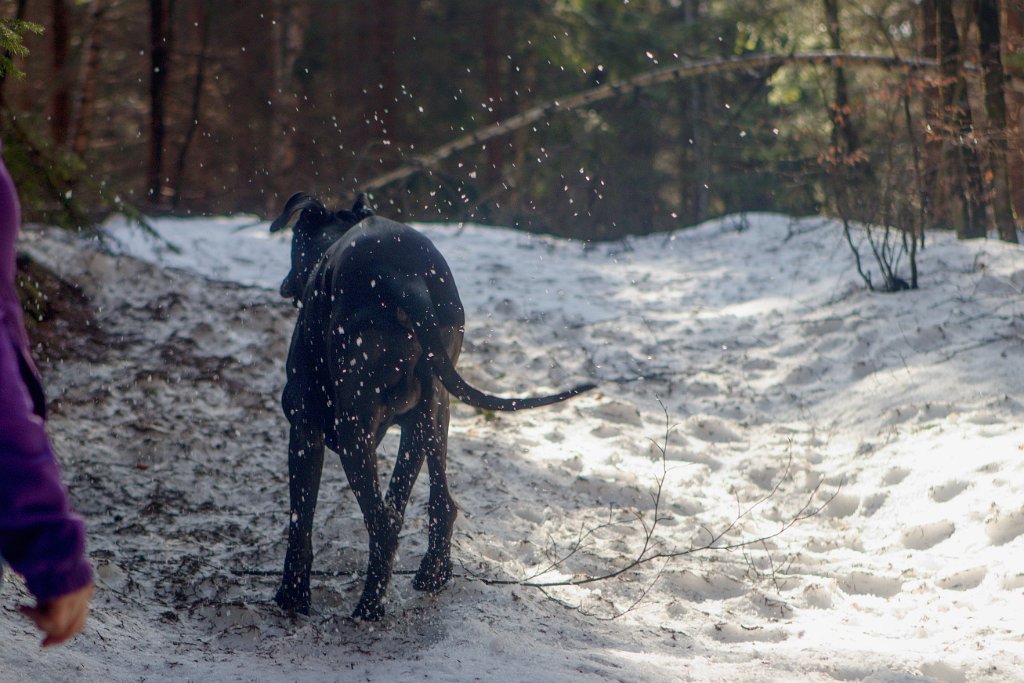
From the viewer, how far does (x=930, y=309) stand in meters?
7.92

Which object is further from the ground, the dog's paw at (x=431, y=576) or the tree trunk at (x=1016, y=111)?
the tree trunk at (x=1016, y=111)

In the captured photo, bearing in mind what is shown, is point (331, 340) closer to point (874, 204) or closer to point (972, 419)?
point (972, 419)

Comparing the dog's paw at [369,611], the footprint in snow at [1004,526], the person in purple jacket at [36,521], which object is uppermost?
the person in purple jacket at [36,521]

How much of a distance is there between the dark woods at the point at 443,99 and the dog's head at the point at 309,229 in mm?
7551

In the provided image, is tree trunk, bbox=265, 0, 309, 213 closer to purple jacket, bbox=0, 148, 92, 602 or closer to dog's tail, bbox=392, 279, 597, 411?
dog's tail, bbox=392, 279, 597, 411

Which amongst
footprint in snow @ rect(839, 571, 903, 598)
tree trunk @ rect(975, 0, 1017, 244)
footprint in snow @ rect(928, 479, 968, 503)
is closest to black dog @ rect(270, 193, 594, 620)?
footprint in snow @ rect(839, 571, 903, 598)

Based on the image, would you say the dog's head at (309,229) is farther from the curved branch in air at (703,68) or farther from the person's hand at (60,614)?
the curved branch in air at (703,68)

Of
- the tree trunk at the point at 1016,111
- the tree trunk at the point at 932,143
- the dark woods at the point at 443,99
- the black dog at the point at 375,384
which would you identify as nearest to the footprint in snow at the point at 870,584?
the black dog at the point at 375,384

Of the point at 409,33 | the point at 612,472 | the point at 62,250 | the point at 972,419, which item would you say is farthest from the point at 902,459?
the point at 409,33

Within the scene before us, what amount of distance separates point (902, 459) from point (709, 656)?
2.73 meters

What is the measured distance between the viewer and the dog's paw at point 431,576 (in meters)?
3.91

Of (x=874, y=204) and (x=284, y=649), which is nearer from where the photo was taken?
(x=284, y=649)

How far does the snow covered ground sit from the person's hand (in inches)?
A: 65.3

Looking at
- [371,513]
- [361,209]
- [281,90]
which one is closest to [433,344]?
[371,513]
